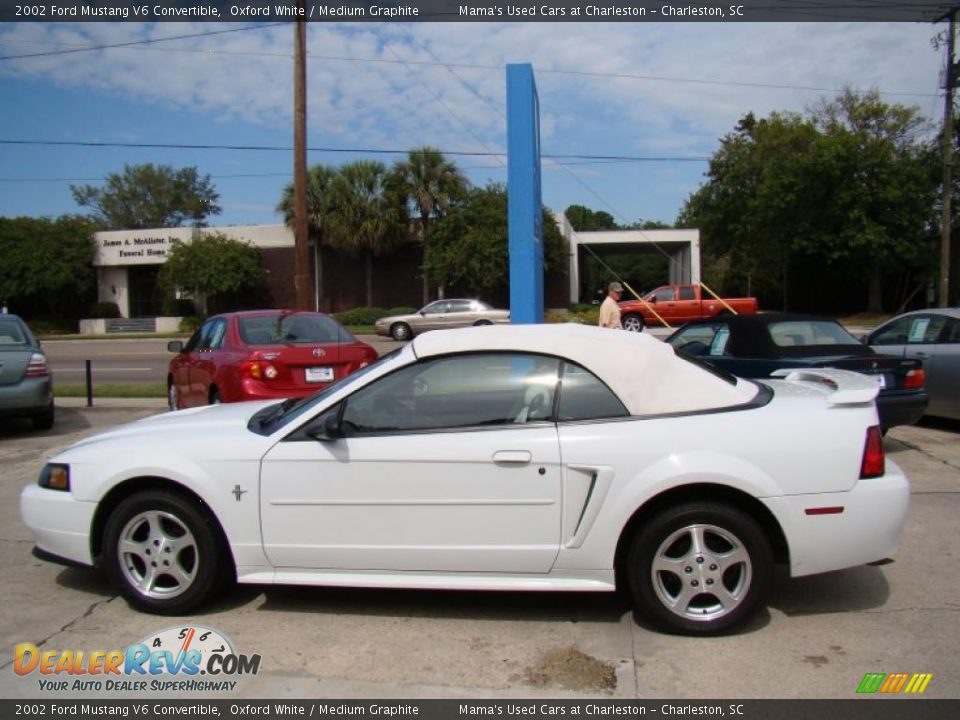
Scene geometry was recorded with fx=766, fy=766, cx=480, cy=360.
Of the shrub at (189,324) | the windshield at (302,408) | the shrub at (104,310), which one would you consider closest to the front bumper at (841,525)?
the windshield at (302,408)

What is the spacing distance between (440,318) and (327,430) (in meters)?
24.7

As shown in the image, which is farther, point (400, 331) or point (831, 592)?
point (400, 331)

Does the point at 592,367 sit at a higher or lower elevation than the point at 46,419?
higher

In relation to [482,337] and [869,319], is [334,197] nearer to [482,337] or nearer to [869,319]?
[869,319]

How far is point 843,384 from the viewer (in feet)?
13.6

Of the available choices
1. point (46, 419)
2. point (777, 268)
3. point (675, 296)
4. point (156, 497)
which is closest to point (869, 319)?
point (777, 268)

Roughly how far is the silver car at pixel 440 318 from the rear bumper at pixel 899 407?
2100 centimetres

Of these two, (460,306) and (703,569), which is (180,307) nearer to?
(460,306)

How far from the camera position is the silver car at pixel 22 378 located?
30.7 feet

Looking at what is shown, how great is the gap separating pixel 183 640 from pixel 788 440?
3.09 meters

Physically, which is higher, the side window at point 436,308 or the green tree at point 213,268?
the green tree at point 213,268

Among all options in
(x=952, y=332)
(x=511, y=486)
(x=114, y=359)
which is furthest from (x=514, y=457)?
(x=114, y=359)

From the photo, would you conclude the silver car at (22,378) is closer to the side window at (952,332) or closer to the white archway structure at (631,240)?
the side window at (952,332)

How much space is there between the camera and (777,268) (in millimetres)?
38156
